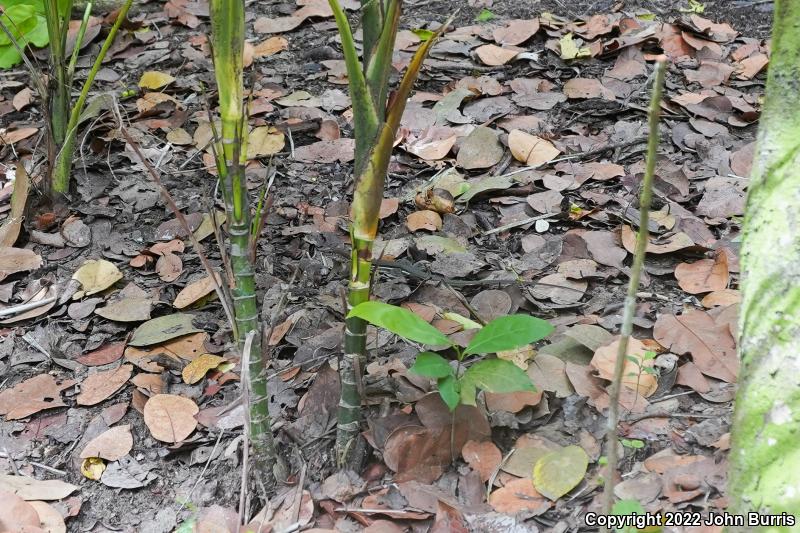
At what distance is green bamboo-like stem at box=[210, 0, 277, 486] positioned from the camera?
118cm

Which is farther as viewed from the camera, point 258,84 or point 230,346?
point 258,84

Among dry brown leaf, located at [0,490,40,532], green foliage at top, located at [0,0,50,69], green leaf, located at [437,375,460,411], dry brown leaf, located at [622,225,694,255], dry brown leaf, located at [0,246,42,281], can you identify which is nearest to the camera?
green leaf, located at [437,375,460,411]

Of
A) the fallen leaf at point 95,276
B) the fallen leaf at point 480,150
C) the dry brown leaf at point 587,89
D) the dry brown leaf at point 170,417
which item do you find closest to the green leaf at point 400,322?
the dry brown leaf at point 170,417

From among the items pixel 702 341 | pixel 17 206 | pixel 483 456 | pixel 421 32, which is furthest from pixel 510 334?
pixel 421 32

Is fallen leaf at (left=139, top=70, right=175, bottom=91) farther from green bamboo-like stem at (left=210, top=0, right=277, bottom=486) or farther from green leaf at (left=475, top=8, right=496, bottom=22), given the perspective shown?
green bamboo-like stem at (left=210, top=0, right=277, bottom=486)

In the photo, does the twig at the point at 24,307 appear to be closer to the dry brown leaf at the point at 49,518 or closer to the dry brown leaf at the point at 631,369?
the dry brown leaf at the point at 49,518

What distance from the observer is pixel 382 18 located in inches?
48.8

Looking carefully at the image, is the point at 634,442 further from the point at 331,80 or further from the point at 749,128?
the point at 331,80

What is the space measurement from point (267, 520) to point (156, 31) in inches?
87.9

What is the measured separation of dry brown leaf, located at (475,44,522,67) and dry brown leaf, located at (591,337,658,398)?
1410 mm

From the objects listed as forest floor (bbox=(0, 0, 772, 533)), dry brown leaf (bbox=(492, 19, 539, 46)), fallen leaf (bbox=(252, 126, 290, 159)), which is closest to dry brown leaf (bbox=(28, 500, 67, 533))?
forest floor (bbox=(0, 0, 772, 533))

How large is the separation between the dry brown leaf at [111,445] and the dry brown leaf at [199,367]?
0.16m

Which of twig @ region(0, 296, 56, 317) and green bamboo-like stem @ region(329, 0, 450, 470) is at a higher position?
green bamboo-like stem @ region(329, 0, 450, 470)

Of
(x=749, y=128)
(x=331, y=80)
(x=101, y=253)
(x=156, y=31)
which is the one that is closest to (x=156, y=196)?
(x=101, y=253)
